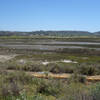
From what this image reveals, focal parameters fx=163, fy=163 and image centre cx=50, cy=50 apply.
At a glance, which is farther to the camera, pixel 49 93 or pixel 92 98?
pixel 49 93

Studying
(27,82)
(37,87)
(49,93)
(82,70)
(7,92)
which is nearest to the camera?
(7,92)

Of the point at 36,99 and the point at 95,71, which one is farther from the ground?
the point at 36,99

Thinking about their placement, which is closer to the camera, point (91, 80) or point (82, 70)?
point (91, 80)

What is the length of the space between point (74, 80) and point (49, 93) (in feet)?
8.87

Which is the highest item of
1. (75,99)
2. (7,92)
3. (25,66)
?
(75,99)

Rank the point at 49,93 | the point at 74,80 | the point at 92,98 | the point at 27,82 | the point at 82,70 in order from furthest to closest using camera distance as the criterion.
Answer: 1. the point at 82,70
2. the point at 74,80
3. the point at 27,82
4. the point at 49,93
5. the point at 92,98

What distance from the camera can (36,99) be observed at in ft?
15.1

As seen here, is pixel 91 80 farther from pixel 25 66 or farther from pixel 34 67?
pixel 25 66

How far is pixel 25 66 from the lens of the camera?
1497 cm

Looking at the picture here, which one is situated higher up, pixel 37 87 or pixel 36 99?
pixel 36 99

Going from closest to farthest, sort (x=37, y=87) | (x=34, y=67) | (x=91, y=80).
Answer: (x=37, y=87), (x=91, y=80), (x=34, y=67)

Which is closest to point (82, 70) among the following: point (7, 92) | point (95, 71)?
point (95, 71)

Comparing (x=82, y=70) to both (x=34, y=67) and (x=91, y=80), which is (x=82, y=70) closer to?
(x=91, y=80)

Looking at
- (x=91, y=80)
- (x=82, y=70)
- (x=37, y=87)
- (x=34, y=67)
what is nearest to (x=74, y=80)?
(x=91, y=80)
